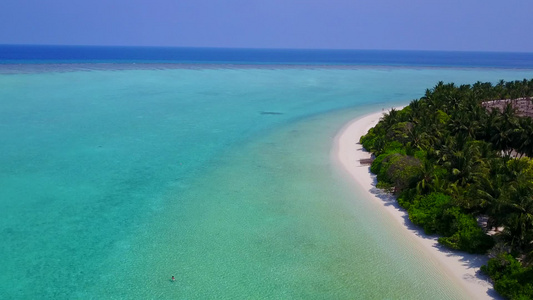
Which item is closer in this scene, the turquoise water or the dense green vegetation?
the dense green vegetation

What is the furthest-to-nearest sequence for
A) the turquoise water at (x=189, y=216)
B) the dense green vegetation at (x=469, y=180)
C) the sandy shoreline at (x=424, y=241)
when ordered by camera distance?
1. the turquoise water at (x=189, y=216)
2. the dense green vegetation at (x=469, y=180)
3. the sandy shoreline at (x=424, y=241)

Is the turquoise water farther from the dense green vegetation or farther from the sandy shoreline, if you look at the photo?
the dense green vegetation

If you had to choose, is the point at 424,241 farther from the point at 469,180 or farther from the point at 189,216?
the point at 189,216

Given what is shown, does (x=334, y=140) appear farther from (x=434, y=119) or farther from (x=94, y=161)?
(x=94, y=161)

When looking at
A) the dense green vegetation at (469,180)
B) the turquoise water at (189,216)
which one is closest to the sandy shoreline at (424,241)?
the dense green vegetation at (469,180)

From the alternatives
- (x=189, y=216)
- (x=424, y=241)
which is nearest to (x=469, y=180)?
(x=424, y=241)

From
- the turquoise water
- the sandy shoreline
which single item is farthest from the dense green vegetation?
the turquoise water

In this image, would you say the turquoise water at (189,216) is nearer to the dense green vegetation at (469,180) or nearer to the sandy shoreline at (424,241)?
the sandy shoreline at (424,241)
